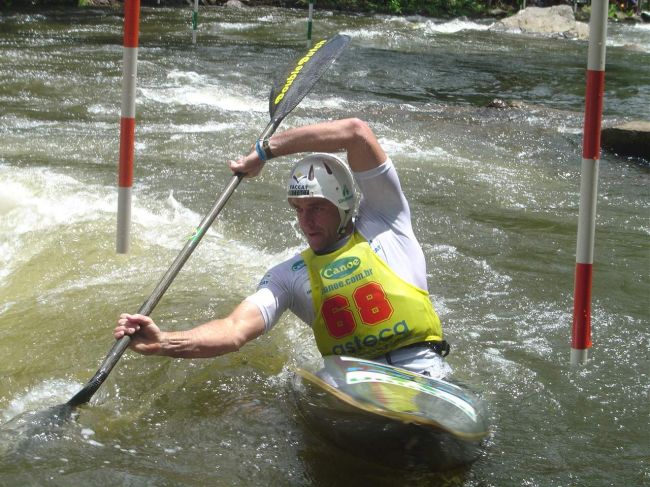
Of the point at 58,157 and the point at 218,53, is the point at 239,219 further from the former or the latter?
the point at 218,53

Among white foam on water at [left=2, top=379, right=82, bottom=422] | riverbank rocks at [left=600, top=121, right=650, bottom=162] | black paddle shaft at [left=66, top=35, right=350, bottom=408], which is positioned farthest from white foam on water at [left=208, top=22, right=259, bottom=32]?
white foam on water at [left=2, top=379, right=82, bottom=422]

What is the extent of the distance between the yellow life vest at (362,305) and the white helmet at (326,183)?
Result: 15 centimetres

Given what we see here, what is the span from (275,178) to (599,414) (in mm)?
3576

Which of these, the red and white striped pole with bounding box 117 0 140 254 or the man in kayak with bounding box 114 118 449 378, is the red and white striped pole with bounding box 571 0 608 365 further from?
the red and white striped pole with bounding box 117 0 140 254

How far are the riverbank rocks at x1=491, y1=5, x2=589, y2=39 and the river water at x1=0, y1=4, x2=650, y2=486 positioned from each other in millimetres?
8712

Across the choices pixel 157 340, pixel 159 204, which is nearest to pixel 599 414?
pixel 157 340

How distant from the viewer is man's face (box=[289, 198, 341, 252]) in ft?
10.2

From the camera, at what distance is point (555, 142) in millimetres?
8523

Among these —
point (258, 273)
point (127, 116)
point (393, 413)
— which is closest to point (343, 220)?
point (393, 413)

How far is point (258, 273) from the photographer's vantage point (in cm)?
488

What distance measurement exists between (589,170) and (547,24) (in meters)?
17.7

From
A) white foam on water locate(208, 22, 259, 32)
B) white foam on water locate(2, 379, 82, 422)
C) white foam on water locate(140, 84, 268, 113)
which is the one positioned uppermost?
white foam on water locate(208, 22, 259, 32)

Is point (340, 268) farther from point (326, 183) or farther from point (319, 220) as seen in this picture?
→ point (326, 183)

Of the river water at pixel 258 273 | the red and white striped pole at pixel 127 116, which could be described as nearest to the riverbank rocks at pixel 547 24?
the river water at pixel 258 273
